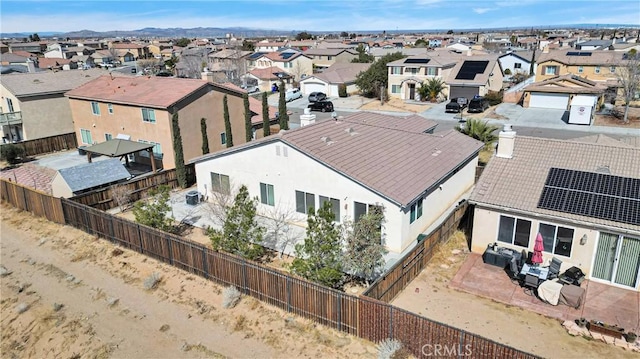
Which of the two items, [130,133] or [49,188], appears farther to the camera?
[130,133]

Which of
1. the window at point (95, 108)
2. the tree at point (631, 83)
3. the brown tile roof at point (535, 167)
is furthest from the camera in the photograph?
the tree at point (631, 83)

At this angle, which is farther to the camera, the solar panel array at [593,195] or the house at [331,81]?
the house at [331,81]

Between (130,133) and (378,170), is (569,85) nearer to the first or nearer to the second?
(378,170)

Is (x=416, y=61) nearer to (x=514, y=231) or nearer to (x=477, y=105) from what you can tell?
(x=477, y=105)

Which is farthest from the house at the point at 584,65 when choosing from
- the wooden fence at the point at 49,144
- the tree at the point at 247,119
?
the wooden fence at the point at 49,144

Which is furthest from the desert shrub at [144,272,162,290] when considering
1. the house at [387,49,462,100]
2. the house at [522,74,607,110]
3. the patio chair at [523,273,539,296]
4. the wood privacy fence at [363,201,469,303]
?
the house at [387,49,462,100]

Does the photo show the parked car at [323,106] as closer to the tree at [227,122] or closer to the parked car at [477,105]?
the parked car at [477,105]

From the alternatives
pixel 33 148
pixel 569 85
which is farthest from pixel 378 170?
pixel 569 85
